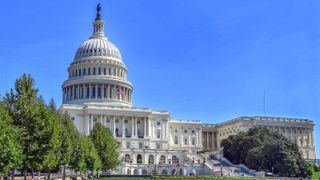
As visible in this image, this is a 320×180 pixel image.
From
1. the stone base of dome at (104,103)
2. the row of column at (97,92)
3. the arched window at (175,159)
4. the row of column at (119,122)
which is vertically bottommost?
the arched window at (175,159)

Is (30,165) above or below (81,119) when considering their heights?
below

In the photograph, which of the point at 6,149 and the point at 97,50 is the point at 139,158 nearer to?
the point at 97,50

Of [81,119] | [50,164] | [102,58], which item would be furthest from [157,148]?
[50,164]

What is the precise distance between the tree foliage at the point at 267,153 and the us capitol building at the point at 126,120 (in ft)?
31.1

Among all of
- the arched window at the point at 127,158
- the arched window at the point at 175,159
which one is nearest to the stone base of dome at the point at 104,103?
the arched window at the point at 127,158

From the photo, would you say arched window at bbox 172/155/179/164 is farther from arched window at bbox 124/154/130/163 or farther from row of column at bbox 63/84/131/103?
row of column at bbox 63/84/131/103

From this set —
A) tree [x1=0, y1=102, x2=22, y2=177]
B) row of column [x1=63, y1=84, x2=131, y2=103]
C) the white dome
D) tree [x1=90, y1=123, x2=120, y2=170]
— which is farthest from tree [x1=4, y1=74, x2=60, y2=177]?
the white dome

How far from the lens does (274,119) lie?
192625mm

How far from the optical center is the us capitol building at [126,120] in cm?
16112

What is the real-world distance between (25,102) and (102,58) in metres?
137

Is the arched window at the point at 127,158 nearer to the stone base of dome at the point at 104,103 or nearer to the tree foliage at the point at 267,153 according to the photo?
the stone base of dome at the point at 104,103

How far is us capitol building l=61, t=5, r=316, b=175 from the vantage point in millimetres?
161125

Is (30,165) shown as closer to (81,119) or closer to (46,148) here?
(46,148)

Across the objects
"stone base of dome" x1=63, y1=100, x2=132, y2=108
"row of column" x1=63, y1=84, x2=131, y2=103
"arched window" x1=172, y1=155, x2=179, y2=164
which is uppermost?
"row of column" x1=63, y1=84, x2=131, y2=103
